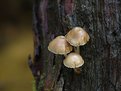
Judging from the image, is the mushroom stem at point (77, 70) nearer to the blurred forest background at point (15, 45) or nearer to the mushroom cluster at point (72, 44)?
the mushroom cluster at point (72, 44)

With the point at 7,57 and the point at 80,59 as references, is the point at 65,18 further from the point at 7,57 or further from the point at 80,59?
the point at 7,57

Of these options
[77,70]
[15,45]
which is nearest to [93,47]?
[77,70]

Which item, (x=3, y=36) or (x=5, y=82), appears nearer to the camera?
(x=5, y=82)

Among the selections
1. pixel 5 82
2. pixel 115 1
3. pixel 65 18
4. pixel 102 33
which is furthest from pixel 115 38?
pixel 5 82

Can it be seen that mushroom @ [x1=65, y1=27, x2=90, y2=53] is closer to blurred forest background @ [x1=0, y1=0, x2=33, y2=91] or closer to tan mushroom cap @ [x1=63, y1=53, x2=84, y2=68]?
tan mushroom cap @ [x1=63, y1=53, x2=84, y2=68]

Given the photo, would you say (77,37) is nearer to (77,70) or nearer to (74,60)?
(74,60)

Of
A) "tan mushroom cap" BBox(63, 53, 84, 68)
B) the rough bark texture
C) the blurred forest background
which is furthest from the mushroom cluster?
the blurred forest background

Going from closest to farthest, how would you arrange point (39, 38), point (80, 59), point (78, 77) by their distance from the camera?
point (80, 59)
point (78, 77)
point (39, 38)

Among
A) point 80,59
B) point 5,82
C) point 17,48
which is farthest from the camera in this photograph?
point 17,48
